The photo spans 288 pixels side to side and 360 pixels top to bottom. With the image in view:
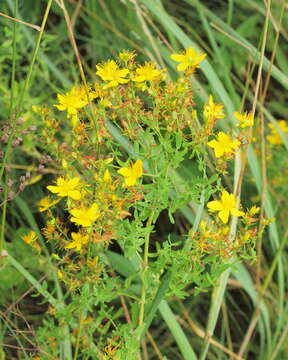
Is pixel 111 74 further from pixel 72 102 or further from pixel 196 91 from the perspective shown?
pixel 196 91

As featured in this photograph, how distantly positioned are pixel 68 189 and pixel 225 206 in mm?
286

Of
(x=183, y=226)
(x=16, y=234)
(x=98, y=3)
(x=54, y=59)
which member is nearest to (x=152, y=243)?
(x=183, y=226)

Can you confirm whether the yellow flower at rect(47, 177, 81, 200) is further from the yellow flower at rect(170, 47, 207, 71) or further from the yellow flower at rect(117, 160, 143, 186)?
the yellow flower at rect(170, 47, 207, 71)

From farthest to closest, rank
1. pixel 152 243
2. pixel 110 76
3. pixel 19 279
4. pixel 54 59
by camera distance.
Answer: pixel 54 59
pixel 152 243
pixel 19 279
pixel 110 76

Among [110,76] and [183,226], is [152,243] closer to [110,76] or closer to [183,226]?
[183,226]

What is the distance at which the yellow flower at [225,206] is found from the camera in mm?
1110

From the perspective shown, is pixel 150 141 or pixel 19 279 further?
pixel 19 279

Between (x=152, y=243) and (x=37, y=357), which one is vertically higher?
(x=37, y=357)

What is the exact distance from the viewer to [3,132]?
1.24m

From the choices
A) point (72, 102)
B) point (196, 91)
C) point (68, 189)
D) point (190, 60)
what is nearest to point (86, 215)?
point (68, 189)

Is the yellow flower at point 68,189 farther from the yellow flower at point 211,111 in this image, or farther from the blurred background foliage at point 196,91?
the blurred background foliage at point 196,91

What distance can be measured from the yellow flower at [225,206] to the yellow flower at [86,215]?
220 millimetres

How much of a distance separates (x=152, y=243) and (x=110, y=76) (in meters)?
1.04

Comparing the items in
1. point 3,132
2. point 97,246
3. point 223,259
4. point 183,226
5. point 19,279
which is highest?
point 3,132
